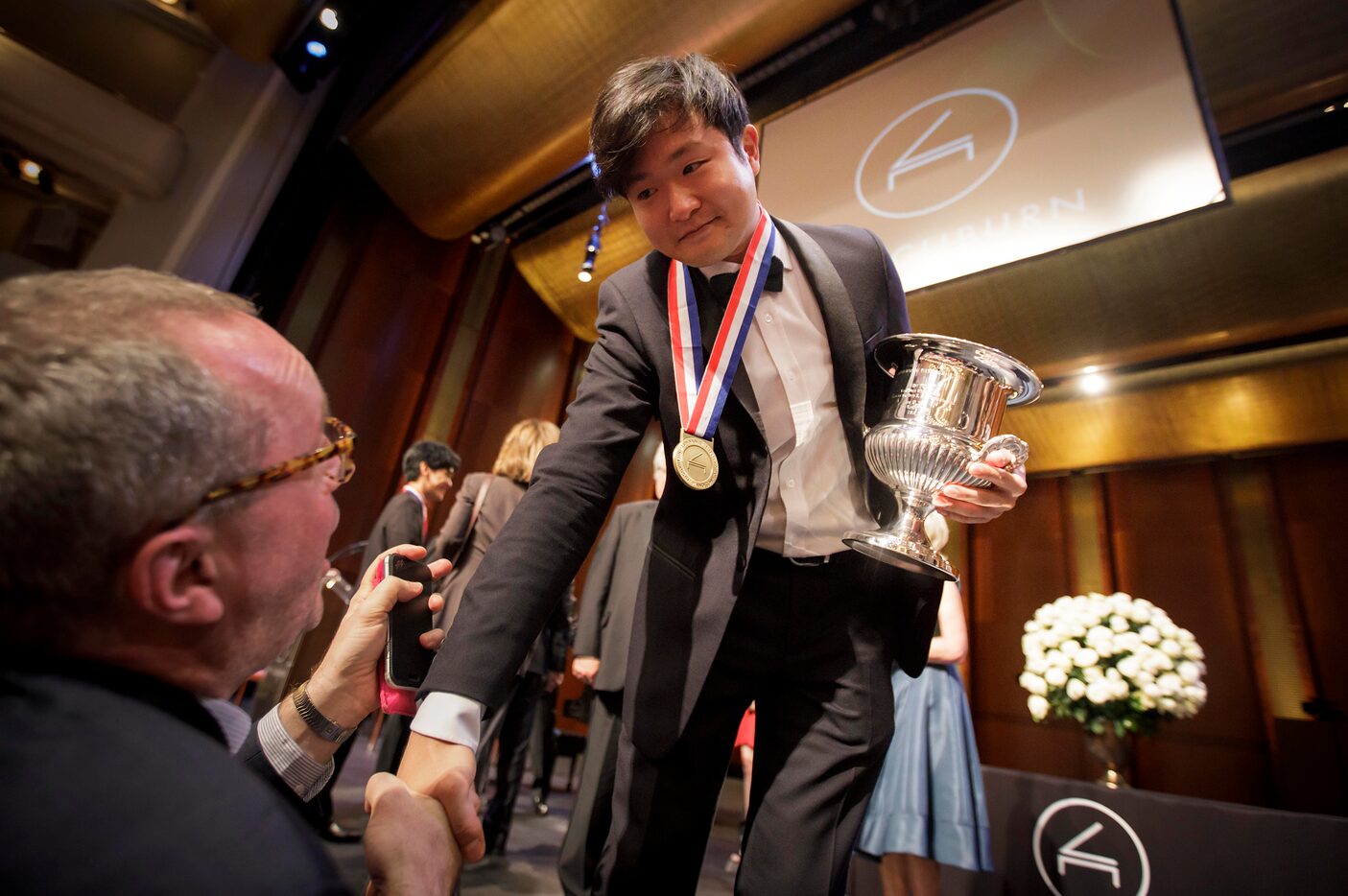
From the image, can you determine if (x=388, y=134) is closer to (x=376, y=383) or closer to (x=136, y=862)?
(x=376, y=383)

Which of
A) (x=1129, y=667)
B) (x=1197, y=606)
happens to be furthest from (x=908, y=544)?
(x=1197, y=606)

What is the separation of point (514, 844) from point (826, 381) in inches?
108

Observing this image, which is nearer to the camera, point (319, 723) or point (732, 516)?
point (319, 723)

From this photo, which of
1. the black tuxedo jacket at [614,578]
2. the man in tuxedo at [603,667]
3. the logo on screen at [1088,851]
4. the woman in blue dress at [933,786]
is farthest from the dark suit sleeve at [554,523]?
the logo on screen at [1088,851]

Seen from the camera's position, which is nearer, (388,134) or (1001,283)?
(1001,283)

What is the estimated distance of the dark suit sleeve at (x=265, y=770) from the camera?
29.8 inches

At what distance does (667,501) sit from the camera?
3.37ft

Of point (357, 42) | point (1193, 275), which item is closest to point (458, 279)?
point (357, 42)

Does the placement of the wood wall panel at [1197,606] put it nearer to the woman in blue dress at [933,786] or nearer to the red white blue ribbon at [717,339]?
the woman in blue dress at [933,786]

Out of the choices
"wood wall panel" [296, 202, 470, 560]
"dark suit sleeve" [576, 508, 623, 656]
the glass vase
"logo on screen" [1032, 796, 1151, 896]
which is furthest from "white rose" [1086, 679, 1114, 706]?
"wood wall panel" [296, 202, 470, 560]

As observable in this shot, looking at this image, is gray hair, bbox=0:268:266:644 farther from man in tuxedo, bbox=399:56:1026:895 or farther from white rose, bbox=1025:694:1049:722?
white rose, bbox=1025:694:1049:722

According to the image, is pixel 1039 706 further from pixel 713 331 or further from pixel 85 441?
pixel 85 441

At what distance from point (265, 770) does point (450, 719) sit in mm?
288

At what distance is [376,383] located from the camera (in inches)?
199
